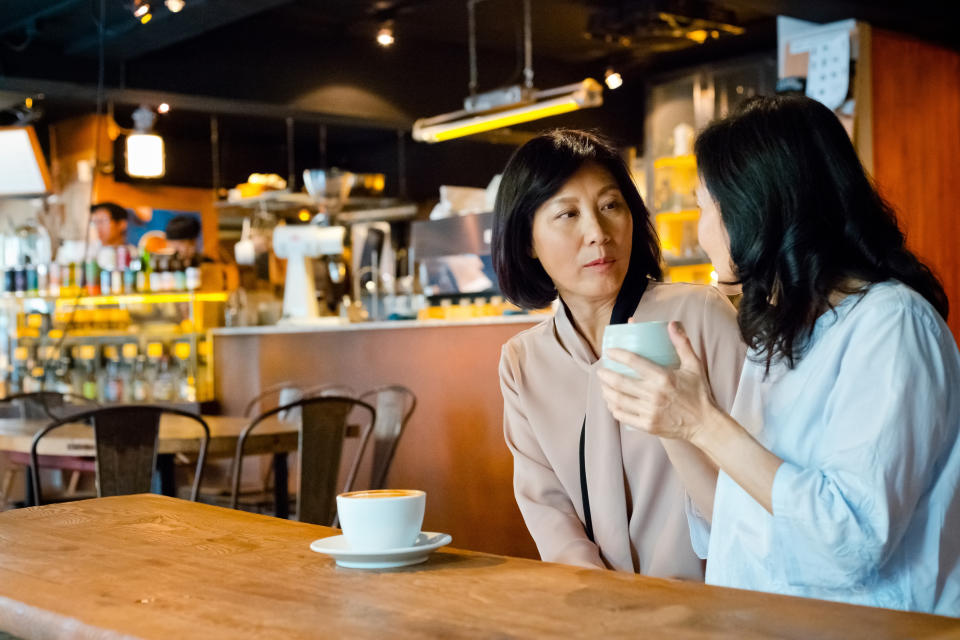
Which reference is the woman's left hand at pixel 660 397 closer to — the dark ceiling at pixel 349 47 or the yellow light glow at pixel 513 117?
the yellow light glow at pixel 513 117

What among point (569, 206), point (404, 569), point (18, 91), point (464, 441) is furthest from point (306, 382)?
point (404, 569)

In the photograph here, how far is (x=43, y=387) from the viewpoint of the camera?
7719mm

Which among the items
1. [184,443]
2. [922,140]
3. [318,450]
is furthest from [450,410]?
[922,140]

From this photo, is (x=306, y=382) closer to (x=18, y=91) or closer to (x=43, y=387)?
(x=43, y=387)

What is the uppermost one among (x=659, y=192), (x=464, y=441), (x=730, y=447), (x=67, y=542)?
(x=659, y=192)

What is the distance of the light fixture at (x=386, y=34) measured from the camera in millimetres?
7711

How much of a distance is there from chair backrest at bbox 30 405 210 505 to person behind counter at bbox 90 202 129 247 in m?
5.58

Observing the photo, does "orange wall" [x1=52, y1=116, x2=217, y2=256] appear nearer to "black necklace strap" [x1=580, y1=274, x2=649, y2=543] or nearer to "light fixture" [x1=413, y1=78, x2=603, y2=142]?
"light fixture" [x1=413, y1=78, x2=603, y2=142]

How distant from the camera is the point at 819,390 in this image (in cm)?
129

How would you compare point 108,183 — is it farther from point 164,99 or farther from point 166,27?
point 166,27

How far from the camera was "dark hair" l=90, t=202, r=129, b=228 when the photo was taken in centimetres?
904

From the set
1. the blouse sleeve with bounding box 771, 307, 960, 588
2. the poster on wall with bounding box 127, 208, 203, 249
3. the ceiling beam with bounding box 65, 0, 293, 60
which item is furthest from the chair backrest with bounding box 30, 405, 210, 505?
the poster on wall with bounding box 127, 208, 203, 249

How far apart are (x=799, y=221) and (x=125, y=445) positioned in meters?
2.99

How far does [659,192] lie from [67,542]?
772 centimetres
